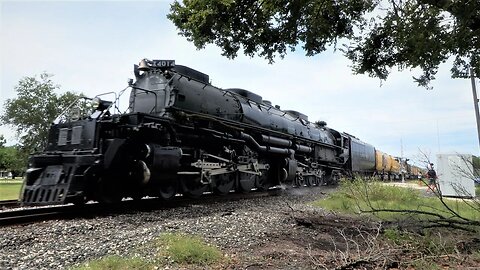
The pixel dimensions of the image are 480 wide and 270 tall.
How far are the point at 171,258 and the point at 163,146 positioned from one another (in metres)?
5.14

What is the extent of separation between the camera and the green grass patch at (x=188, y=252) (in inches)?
172

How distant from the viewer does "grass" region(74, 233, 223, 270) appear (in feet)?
13.1

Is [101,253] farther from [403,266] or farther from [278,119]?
[278,119]

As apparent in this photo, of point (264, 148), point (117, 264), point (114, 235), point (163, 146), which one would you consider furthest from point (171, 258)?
point (264, 148)

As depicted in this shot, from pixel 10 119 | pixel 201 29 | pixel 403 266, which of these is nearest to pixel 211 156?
pixel 201 29

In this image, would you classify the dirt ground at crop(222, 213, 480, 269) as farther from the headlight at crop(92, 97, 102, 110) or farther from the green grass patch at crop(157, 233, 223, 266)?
the headlight at crop(92, 97, 102, 110)

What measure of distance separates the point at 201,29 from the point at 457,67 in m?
5.96

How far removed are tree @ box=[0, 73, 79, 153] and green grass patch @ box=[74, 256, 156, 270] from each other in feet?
105

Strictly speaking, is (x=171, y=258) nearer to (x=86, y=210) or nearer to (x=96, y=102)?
(x=86, y=210)

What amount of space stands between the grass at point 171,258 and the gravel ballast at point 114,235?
0.21 meters

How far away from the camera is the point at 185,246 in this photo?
15.2 feet

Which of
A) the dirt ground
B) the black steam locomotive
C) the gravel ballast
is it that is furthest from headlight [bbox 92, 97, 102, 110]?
the dirt ground

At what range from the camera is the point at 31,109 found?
3419cm

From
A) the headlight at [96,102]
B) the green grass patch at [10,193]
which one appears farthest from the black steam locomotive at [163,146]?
the green grass patch at [10,193]
